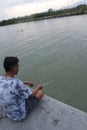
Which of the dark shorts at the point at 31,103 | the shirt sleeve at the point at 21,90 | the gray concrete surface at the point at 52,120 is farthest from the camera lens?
the dark shorts at the point at 31,103

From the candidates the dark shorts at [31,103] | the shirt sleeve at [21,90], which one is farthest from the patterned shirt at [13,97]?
the dark shorts at [31,103]

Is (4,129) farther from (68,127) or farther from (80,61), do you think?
(80,61)

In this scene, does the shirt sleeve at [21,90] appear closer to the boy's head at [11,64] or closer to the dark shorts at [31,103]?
the dark shorts at [31,103]

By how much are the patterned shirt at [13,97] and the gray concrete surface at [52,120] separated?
139mm

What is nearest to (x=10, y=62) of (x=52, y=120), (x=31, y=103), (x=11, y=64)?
(x=11, y=64)

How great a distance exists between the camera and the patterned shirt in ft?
12.3

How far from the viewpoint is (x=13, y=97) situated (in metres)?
3.79

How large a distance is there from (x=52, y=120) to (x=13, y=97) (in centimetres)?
74

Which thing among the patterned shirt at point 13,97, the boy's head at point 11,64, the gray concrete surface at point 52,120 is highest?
the boy's head at point 11,64

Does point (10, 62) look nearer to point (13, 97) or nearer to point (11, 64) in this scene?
point (11, 64)

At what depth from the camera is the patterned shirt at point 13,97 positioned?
375cm

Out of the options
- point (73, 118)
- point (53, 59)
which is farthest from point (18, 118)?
point (53, 59)

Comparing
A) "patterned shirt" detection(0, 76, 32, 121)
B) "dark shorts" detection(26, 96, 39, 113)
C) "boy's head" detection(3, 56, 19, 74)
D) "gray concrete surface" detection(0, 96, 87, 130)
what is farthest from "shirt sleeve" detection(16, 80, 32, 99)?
"gray concrete surface" detection(0, 96, 87, 130)

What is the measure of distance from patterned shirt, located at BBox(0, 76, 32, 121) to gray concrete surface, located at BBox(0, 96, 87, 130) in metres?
0.14
